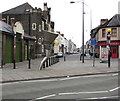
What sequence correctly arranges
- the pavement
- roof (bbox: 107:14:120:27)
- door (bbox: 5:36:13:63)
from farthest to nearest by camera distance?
roof (bbox: 107:14:120:27), door (bbox: 5:36:13:63), the pavement

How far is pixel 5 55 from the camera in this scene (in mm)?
23438

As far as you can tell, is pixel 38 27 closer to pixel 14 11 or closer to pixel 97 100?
pixel 14 11

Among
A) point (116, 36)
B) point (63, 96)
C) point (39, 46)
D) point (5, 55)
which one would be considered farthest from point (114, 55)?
point (63, 96)

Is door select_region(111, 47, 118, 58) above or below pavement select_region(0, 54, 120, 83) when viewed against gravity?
above

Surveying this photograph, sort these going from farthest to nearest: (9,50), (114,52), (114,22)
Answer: (114,22) < (114,52) < (9,50)

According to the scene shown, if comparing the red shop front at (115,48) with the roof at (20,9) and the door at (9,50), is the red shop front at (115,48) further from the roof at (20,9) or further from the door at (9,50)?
the door at (9,50)

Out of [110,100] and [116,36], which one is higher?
[116,36]

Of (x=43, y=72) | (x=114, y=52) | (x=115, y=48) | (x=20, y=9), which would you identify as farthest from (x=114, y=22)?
(x=43, y=72)

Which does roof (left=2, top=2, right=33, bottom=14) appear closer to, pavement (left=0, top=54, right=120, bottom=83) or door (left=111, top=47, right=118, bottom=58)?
door (left=111, top=47, right=118, bottom=58)

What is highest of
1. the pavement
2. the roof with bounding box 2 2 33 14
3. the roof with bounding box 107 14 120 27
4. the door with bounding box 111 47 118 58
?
the roof with bounding box 2 2 33 14

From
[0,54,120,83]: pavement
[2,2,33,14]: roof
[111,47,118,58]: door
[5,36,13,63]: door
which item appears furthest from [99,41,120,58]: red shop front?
[5,36,13,63]: door

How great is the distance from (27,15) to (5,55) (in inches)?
993

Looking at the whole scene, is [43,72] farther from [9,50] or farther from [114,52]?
[114,52]

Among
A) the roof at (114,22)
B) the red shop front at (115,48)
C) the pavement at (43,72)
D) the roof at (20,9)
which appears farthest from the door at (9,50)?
the roof at (114,22)
